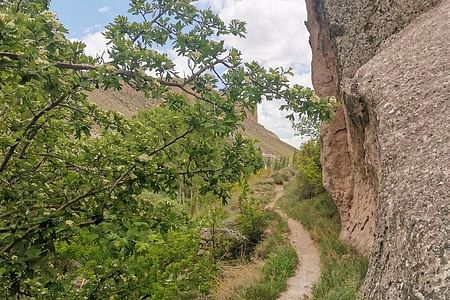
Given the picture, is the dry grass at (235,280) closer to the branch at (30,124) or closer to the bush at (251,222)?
the bush at (251,222)

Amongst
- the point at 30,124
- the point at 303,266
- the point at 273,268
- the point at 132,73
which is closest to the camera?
the point at 132,73

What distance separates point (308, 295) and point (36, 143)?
7.06 m

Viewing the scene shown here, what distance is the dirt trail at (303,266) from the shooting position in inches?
402

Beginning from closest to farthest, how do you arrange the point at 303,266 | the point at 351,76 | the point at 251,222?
1. the point at 351,76
2. the point at 303,266
3. the point at 251,222

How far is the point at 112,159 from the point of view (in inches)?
173

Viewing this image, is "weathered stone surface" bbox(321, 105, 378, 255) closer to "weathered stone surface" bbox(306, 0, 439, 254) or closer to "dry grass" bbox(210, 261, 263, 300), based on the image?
"weathered stone surface" bbox(306, 0, 439, 254)

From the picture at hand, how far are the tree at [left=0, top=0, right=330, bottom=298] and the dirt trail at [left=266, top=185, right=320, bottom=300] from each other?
6.25 meters

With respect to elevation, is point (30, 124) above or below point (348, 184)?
below

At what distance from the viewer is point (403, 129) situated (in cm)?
493

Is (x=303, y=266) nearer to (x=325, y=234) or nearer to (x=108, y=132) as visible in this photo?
(x=325, y=234)

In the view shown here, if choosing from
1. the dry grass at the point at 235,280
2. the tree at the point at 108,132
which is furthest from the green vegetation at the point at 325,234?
the tree at the point at 108,132

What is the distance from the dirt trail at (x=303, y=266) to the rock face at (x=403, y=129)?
1.58m

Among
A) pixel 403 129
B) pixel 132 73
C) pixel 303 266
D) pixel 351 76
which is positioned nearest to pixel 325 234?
pixel 303 266

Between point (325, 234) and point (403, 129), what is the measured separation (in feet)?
34.0
